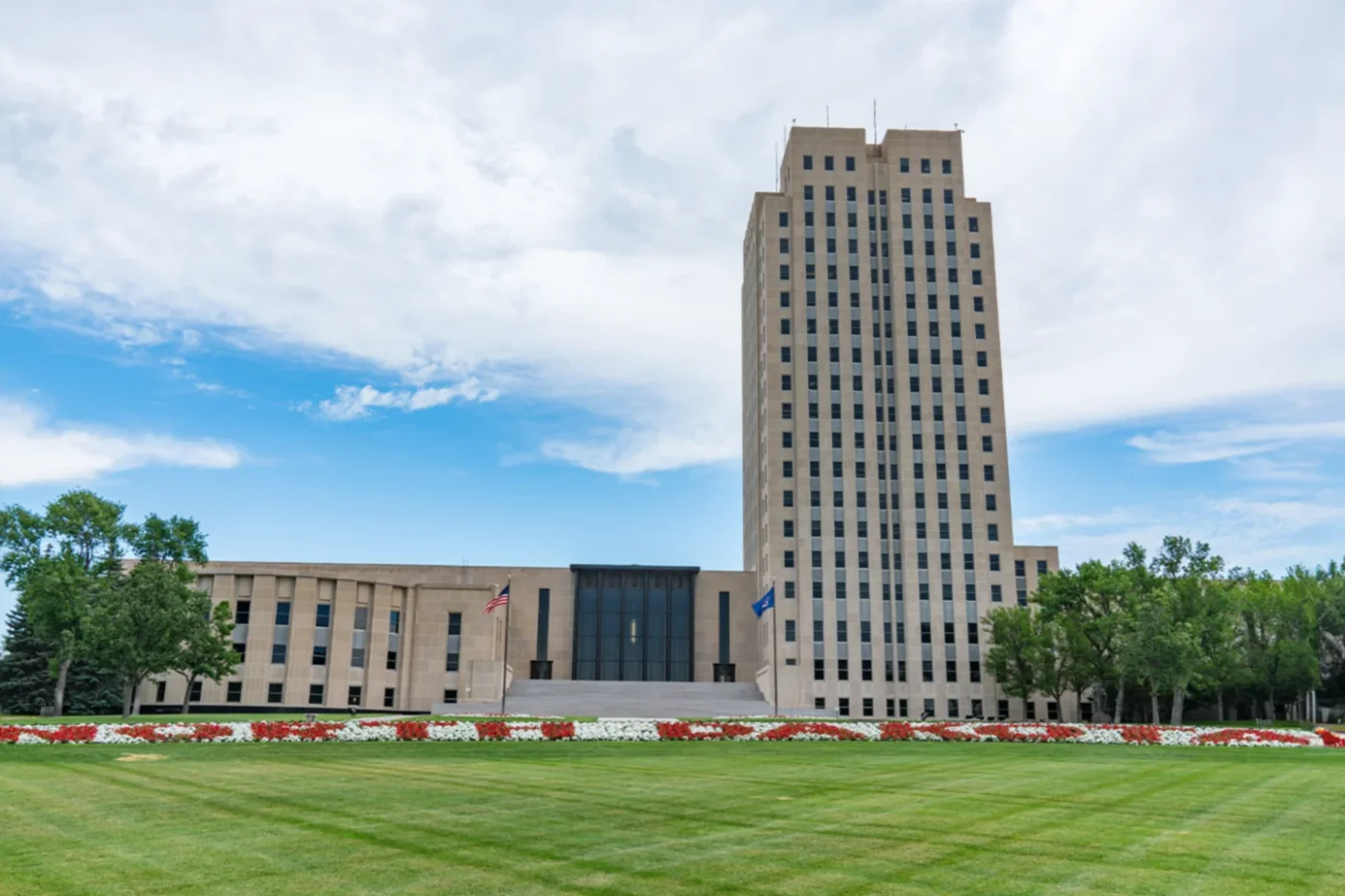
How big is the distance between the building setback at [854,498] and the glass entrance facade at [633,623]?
147 millimetres

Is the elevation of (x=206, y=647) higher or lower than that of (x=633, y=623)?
lower

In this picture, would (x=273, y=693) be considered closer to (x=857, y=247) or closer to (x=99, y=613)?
(x=99, y=613)

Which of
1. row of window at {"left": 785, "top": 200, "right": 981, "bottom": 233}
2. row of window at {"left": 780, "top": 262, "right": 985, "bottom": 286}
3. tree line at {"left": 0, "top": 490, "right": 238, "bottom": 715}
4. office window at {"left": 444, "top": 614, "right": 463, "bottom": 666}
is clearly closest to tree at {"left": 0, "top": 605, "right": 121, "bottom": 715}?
tree line at {"left": 0, "top": 490, "right": 238, "bottom": 715}

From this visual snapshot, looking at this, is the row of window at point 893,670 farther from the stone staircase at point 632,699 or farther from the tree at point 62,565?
the tree at point 62,565

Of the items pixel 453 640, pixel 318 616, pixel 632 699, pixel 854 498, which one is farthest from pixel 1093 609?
pixel 318 616

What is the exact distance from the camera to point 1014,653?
8100 cm

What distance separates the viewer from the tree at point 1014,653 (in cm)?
7988

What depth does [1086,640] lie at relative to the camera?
71.8 m

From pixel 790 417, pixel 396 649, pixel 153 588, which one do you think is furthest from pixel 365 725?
pixel 790 417

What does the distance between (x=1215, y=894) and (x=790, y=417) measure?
86.2 meters

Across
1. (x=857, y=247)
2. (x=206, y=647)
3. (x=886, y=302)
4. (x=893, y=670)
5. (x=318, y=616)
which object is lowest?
(x=893, y=670)

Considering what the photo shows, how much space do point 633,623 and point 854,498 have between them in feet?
76.8

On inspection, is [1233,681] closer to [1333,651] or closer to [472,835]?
[1333,651]

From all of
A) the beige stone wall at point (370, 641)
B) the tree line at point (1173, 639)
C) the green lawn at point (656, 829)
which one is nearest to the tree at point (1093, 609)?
the tree line at point (1173, 639)
